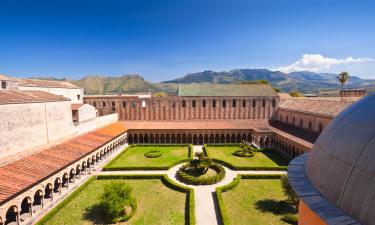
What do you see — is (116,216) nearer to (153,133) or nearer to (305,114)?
(153,133)

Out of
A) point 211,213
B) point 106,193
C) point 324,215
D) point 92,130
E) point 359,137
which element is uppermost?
point 359,137

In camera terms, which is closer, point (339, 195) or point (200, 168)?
point (339, 195)

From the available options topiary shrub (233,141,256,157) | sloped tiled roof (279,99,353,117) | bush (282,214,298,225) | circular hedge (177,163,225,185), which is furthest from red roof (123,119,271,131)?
A: bush (282,214,298,225)

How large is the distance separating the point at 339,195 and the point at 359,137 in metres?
1.68

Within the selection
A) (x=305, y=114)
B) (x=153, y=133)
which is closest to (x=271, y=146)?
(x=305, y=114)

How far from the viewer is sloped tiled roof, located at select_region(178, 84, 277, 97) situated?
156 feet

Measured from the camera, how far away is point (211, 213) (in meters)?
18.0

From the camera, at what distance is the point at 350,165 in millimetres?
5527

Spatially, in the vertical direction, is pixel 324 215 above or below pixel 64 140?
above

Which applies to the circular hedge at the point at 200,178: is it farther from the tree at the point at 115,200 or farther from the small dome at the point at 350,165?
the small dome at the point at 350,165

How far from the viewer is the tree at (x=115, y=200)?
53.9ft

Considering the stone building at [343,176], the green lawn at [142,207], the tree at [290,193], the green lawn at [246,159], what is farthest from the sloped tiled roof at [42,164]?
the tree at [290,193]

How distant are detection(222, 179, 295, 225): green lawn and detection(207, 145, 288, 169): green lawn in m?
4.92

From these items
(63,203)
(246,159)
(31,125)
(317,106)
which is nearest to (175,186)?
(63,203)
